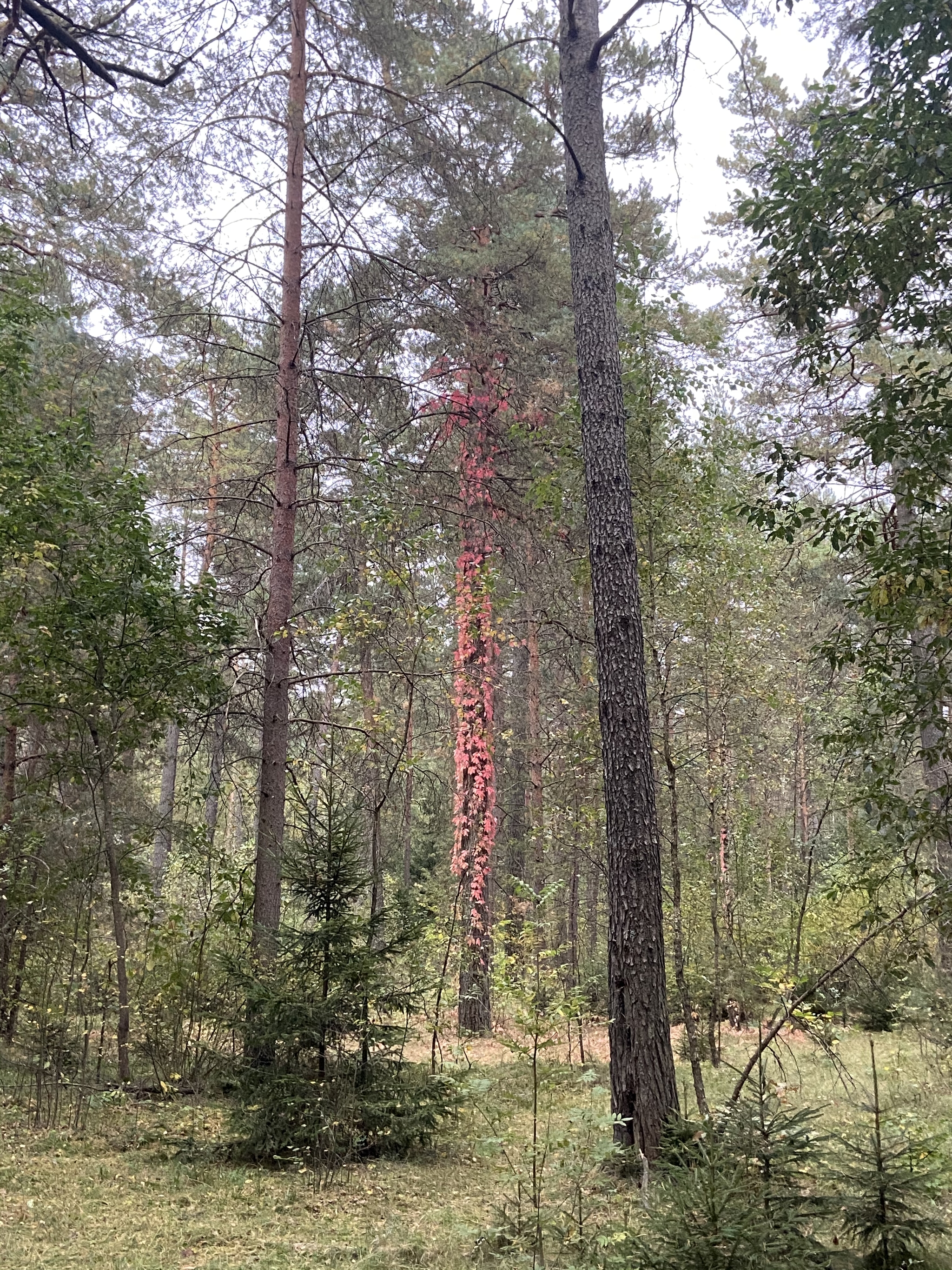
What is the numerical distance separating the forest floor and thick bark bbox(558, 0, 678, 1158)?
63 cm

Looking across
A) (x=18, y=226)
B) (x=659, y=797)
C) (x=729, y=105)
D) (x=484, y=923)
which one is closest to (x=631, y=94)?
(x=729, y=105)

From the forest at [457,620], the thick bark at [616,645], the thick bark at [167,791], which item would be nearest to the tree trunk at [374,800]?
the forest at [457,620]

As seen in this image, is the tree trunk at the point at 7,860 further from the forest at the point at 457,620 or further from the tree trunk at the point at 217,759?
the tree trunk at the point at 217,759

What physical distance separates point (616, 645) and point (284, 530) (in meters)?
4.34

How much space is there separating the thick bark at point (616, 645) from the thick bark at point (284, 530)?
3.37 meters

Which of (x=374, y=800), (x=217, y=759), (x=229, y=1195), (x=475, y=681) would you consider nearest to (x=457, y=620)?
(x=475, y=681)

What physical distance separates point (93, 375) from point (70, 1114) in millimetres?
7135

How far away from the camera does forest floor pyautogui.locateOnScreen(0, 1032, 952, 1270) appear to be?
4.56m

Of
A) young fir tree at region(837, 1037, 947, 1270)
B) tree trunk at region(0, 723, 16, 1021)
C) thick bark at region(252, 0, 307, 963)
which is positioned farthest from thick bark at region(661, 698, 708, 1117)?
tree trunk at region(0, 723, 16, 1021)

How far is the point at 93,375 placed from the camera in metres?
9.30

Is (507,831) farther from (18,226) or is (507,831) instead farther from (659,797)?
(18,226)

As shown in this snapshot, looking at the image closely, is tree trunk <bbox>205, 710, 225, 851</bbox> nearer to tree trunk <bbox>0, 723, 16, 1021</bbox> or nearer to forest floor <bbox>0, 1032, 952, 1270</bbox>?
tree trunk <bbox>0, 723, 16, 1021</bbox>

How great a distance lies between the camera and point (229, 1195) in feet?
18.2

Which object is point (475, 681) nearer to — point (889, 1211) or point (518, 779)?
point (518, 779)
